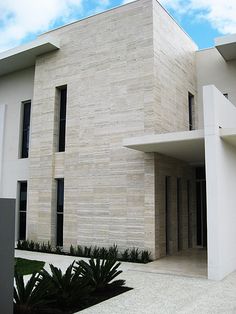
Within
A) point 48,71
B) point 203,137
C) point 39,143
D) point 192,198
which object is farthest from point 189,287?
point 48,71

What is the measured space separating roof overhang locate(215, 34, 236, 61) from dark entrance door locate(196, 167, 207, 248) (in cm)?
470

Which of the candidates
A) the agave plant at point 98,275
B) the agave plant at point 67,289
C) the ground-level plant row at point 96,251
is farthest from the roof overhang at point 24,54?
the agave plant at point 67,289

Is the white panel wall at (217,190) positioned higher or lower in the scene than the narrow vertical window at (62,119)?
lower

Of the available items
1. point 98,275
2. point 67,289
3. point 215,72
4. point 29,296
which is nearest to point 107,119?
point 215,72

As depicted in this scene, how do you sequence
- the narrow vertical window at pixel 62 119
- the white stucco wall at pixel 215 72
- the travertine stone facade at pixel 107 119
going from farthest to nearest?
1. the white stucco wall at pixel 215 72
2. the narrow vertical window at pixel 62 119
3. the travertine stone facade at pixel 107 119

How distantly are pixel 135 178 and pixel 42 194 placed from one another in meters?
4.10

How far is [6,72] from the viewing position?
16328mm

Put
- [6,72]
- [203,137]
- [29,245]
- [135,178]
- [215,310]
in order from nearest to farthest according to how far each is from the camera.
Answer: [215,310]
[203,137]
[135,178]
[29,245]
[6,72]

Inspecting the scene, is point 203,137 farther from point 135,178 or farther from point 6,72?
point 6,72

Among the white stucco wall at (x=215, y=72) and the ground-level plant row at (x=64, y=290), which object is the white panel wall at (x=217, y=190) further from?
the white stucco wall at (x=215, y=72)

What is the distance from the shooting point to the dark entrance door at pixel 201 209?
46.0 ft

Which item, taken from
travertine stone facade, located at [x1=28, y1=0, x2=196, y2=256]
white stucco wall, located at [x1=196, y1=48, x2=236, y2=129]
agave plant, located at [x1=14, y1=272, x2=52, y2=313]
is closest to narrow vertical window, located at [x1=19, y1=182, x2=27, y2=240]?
travertine stone facade, located at [x1=28, y1=0, x2=196, y2=256]

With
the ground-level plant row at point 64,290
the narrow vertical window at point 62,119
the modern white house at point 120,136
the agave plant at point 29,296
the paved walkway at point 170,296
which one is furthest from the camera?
the narrow vertical window at point 62,119

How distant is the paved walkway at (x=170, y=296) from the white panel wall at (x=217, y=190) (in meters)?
0.45
